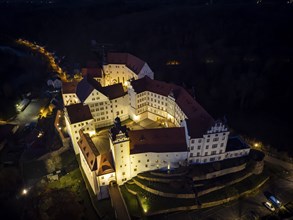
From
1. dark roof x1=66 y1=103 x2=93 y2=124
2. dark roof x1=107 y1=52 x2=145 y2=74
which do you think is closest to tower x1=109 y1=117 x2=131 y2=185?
dark roof x1=66 y1=103 x2=93 y2=124

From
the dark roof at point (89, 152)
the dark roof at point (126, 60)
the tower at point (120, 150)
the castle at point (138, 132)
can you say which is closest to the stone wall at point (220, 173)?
the castle at point (138, 132)

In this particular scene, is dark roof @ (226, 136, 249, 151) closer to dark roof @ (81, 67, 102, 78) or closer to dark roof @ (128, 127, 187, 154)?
dark roof @ (128, 127, 187, 154)

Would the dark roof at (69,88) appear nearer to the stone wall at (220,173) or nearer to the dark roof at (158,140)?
the dark roof at (158,140)

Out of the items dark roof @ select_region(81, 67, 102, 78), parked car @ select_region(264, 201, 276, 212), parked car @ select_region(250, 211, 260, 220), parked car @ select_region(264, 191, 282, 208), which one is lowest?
parked car @ select_region(250, 211, 260, 220)

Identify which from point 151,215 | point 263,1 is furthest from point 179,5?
point 151,215

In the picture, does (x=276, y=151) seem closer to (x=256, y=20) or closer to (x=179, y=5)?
(x=256, y=20)

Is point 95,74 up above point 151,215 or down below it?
above
